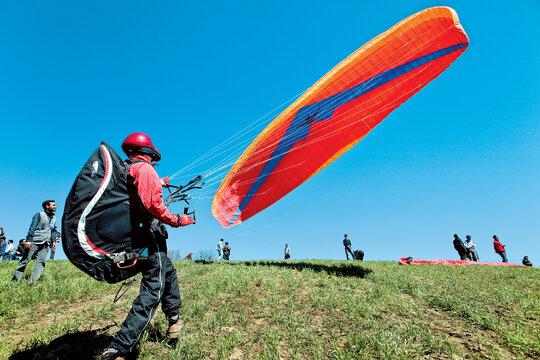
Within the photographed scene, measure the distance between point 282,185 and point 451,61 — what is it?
5996 millimetres

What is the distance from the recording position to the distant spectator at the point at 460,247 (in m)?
14.2

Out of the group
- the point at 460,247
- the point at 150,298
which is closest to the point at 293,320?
the point at 150,298

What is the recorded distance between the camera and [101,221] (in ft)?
7.90

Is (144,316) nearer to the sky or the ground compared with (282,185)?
nearer to the ground

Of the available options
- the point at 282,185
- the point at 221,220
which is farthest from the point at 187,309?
the point at 282,185

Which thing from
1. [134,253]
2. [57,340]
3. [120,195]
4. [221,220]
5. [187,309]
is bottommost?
[57,340]

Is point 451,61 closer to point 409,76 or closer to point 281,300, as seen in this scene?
point 409,76

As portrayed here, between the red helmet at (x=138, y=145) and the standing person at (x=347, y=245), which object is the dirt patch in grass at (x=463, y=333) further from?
the standing person at (x=347, y=245)

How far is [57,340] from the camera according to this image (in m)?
3.17

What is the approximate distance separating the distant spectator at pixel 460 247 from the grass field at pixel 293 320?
32.6 feet

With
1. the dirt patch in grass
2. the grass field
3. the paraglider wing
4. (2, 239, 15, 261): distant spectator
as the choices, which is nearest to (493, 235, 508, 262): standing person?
the grass field

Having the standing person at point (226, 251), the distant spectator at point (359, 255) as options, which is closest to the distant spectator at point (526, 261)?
the distant spectator at point (359, 255)

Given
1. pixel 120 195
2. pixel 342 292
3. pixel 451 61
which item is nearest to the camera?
pixel 120 195

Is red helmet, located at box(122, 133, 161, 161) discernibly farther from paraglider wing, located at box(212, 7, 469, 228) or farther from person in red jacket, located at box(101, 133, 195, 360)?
paraglider wing, located at box(212, 7, 469, 228)
